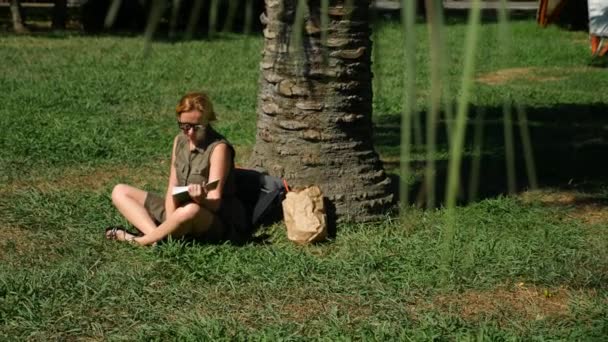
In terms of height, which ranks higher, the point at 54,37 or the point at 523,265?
the point at 54,37

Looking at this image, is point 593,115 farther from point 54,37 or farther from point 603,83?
point 54,37

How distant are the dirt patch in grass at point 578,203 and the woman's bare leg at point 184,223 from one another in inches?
73.7

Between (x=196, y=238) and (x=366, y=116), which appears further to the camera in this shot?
(x=366, y=116)

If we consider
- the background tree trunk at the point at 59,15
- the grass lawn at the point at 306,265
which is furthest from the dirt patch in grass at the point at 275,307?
the background tree trunk at the point at 59,15

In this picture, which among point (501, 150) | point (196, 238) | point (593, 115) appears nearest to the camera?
point (196, 238)

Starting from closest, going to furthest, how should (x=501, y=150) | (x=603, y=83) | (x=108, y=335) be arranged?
(x=108, y=335)
(x=501, y=150)
(x=603, y=83)

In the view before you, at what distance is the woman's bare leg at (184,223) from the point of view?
17.6ft

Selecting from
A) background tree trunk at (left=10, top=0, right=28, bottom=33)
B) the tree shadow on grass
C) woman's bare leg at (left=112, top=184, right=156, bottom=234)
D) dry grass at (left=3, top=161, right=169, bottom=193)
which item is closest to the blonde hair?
woman's bare leg at (left=112, top=184, right=156, bottom=234)

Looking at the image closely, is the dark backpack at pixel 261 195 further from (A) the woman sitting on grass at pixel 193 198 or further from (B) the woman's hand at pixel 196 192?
(B) the woman's hand at pixel 196 192

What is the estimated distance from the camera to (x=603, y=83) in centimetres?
1280

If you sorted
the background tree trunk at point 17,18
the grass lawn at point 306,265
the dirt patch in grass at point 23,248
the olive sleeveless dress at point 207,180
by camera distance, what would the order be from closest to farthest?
the grass lawn at point 306,265 → the dirt patch in grass at point 23,248 → the olive sleeveless dress at point 207,180 → the background tree trunk at point 17,18

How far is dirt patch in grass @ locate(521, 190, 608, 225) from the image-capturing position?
6.18 meters

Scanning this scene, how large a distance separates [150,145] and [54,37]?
1067cm

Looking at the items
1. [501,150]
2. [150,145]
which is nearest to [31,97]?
[150,145]
